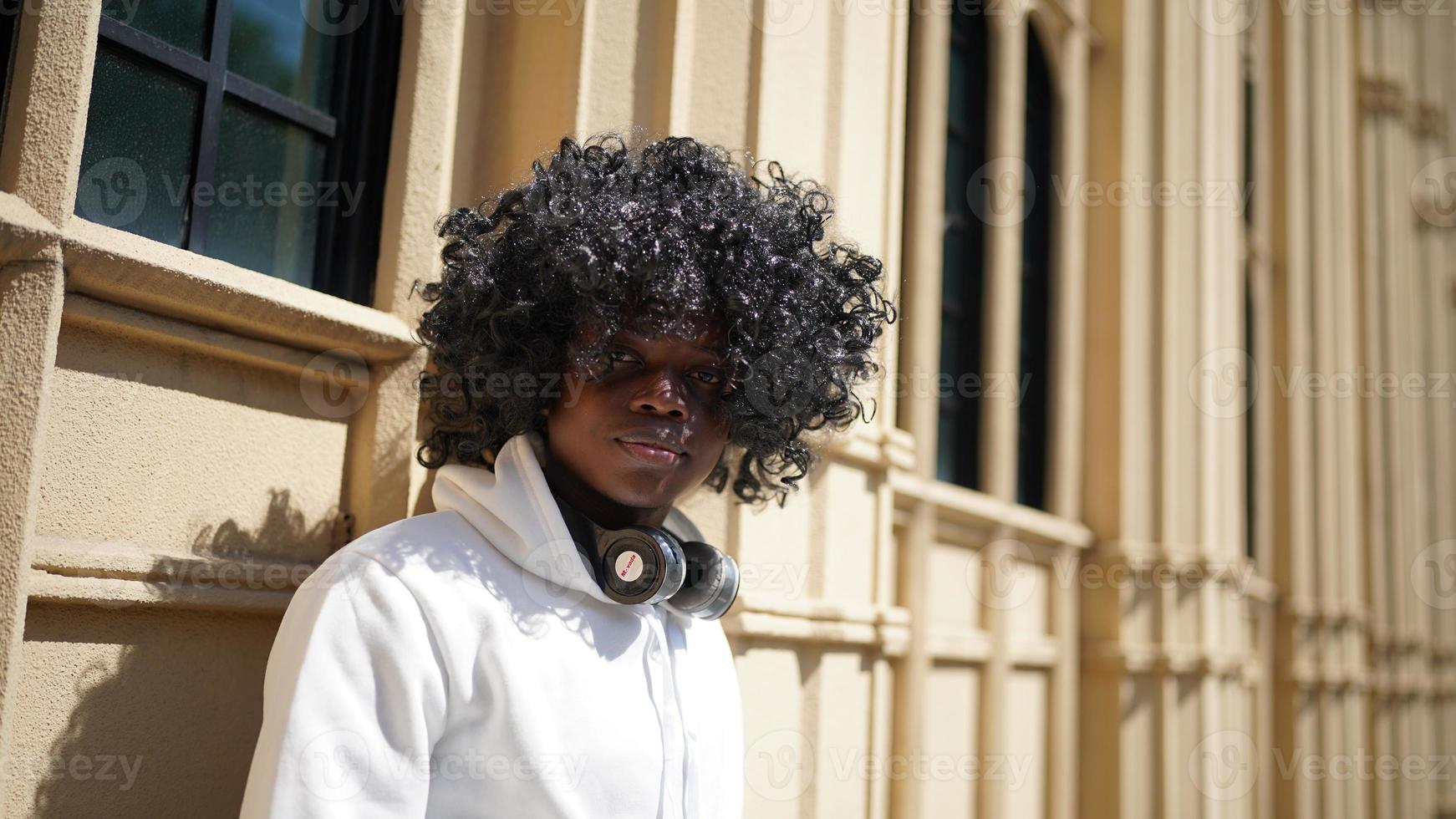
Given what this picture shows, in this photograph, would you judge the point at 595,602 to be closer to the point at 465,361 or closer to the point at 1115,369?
the point at 465,361

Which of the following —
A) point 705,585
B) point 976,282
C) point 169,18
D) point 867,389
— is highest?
point 976,282

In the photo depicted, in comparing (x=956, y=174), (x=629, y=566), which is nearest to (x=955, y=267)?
(x=956, y=174)

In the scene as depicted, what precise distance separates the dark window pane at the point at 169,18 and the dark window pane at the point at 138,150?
76 millimetres

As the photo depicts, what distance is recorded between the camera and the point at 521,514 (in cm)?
217

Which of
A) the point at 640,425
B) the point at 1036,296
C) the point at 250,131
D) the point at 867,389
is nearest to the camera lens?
the point at 640,425

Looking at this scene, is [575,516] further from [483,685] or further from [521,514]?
[483,685]

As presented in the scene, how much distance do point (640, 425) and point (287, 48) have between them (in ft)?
4.10

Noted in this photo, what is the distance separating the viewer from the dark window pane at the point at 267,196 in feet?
8.43

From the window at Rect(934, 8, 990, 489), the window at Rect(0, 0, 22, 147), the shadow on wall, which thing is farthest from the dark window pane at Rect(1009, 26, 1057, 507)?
the window at Rect(0, 0, 22, 147)

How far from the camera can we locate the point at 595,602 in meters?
2.24

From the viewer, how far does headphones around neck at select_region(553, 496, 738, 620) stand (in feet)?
7.13

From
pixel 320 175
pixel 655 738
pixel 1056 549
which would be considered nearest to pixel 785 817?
pixel 655 738

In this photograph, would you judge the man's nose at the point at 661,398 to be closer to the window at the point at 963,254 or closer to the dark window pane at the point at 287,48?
the dark window pane at the point at 287,48

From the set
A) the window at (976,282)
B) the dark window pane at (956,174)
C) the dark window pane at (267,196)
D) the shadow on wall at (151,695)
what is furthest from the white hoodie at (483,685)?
the dark window pane at (956,174)
